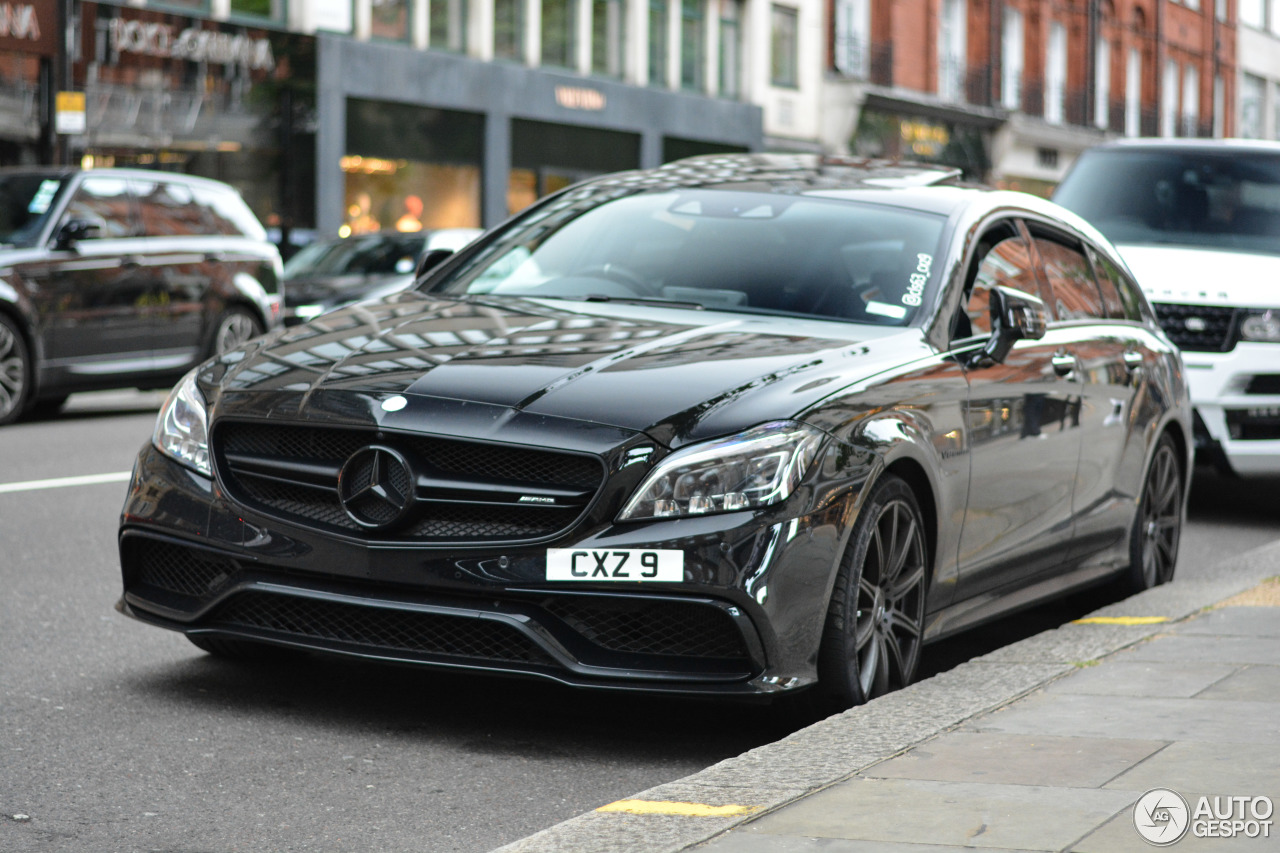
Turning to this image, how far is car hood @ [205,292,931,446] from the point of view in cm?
479

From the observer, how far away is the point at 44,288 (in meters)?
14.1

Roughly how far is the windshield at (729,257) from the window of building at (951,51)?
39.6 m

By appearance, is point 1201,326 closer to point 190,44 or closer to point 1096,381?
point 1096,381

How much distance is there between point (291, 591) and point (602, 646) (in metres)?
0.83

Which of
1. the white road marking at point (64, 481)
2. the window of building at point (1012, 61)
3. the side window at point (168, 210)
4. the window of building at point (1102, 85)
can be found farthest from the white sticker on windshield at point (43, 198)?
the window of building at point (1102, 85)

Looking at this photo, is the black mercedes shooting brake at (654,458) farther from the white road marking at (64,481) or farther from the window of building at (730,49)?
the window of building at (730,49)

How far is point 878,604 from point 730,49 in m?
34.7

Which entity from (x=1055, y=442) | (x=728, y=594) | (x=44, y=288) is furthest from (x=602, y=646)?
(x=44, y=288)

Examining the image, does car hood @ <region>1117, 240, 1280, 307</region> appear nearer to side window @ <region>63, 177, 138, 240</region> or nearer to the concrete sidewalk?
the concrete sidewalk

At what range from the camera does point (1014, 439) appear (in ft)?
19.6

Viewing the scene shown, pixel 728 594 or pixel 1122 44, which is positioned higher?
pixel 1122 44

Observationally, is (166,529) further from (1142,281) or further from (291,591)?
(1142,281)

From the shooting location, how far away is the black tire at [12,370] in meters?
13.9

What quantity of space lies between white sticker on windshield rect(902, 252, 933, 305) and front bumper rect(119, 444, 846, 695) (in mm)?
1191
